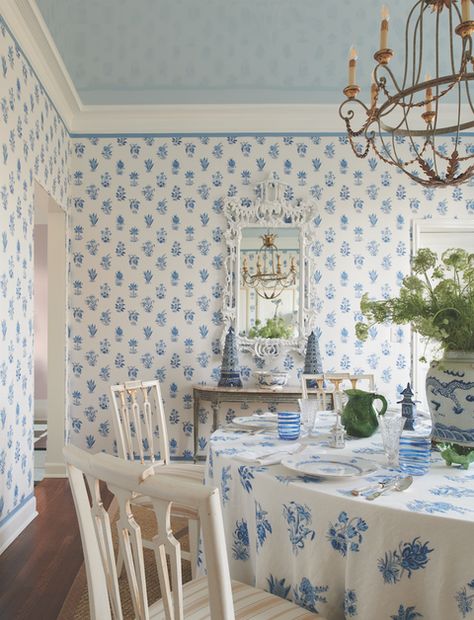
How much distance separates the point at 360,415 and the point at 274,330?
2218mm

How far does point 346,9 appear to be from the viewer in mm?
2982

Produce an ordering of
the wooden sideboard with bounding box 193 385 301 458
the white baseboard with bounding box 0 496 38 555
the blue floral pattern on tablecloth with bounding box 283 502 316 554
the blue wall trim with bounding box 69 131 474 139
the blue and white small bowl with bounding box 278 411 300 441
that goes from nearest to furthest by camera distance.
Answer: the blue floral pattern on tablecloth with bounding box 283 502 316 554, the blue and white small bowl with bounding box 278 411 300 441, the white baseboard with bounding box 0 496 38 555, the wooden sideboard with bounding box 193 385 301 458, the blue wall trim with bounding box 69 131 474 139

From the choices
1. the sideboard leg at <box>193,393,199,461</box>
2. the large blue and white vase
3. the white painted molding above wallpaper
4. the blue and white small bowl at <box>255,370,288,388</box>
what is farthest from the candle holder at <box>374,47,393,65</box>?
the sideboard leg at <box>193,393,199,461</box>

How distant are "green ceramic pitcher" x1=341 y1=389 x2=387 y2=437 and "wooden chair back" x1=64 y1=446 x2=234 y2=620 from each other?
122 cm

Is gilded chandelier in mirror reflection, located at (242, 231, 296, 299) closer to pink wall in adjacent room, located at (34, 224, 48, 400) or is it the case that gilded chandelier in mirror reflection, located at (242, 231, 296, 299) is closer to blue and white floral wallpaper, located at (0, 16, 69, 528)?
blue and white floral wallpaper, located at (0, 16, 69, 528)

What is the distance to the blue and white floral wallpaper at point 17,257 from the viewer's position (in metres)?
2.81

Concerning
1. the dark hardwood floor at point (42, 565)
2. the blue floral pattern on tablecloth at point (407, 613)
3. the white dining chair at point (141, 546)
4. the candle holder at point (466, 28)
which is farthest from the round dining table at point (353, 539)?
the candle holder at point (466, 28)

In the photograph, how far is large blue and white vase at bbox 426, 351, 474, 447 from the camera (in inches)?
→ 65.4

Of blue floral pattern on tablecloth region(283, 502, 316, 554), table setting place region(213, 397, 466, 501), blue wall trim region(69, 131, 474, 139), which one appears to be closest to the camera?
blue floral pattern on tablecloth region(283, 502, 316, 554)

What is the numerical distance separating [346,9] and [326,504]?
2774mm

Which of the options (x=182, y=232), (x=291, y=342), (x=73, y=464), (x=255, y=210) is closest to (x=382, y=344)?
(x=291, y=342)

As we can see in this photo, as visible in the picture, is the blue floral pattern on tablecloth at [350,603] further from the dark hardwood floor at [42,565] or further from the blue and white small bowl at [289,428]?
the dark hardwood floor at [42,565]

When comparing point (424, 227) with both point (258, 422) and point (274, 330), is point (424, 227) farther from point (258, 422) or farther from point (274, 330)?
point (258, 422)

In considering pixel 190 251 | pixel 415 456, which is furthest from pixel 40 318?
pixel 415 456
